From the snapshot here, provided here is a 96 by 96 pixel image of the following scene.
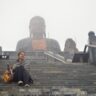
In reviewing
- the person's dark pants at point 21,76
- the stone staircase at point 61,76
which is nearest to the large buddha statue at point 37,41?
the stone staircase at point 61,76

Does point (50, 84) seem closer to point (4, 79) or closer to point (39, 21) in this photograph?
point (4, 79)

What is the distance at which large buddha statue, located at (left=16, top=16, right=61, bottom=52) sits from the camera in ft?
127

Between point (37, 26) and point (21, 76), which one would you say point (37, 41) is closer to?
point (37, 26)

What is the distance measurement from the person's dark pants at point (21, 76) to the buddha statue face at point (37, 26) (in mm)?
32966

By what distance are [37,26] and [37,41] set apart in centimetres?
476

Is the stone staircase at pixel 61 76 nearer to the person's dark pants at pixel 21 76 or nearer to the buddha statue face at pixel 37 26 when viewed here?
the person's dark pants at pixel 21 76

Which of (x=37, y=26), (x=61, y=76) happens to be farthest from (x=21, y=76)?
(x=37, y=26)

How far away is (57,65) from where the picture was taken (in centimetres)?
1373

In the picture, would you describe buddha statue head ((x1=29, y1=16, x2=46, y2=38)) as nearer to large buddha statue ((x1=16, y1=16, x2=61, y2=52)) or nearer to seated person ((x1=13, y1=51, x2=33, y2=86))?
large buddha statue ((x1=16, y1=16, x2=61, y2=52))

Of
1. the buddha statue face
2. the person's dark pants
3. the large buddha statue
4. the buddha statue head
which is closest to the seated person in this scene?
the person's dark pants

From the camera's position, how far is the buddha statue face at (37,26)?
43844 millimetres

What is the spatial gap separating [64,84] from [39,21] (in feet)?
114

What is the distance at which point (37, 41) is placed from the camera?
40188 mm

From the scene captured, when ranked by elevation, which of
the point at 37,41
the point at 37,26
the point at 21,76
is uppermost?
the point at 37,26
